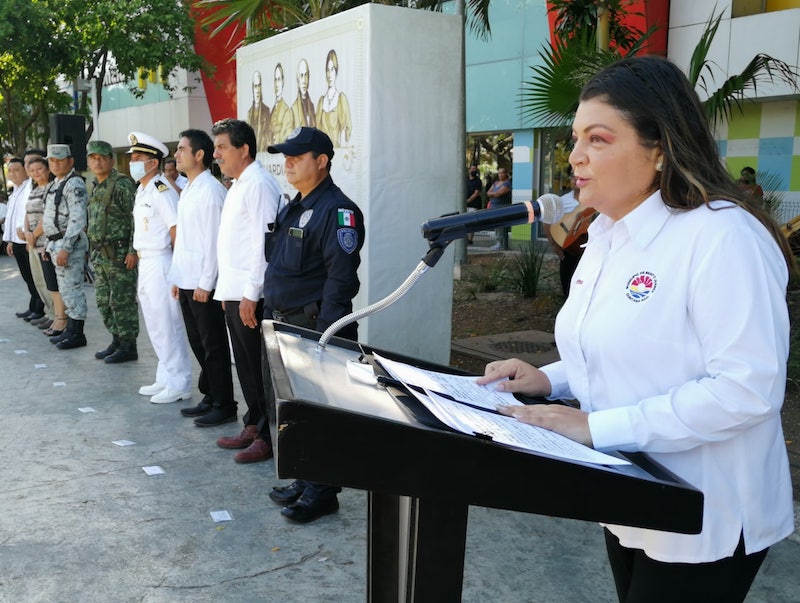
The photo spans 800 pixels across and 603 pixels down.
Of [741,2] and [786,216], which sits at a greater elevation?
[741,2]

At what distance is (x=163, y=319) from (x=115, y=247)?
127 centimetres

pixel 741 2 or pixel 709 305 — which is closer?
pixel 709 305

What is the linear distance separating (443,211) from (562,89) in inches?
64.4

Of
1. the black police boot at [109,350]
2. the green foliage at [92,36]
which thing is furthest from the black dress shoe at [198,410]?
the green foliage at [92,36]

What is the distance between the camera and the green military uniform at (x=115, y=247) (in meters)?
6.73

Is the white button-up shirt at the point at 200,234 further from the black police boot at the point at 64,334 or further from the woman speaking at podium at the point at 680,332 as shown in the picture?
the woman speaking at podium at the point at 680,332

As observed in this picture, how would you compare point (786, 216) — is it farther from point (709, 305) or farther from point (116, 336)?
point (709, 305)

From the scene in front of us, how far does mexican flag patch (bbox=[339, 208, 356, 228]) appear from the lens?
3.78 meters

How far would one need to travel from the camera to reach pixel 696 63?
584 centimetres

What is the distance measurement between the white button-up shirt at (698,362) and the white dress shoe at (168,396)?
474 cm

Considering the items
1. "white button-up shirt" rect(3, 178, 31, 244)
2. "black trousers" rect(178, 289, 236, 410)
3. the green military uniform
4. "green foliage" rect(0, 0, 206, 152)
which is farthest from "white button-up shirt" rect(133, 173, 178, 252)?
"green foliage" rect(0, 0, 206, 152)

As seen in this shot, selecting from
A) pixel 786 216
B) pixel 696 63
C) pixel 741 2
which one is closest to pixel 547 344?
pixel 696 63

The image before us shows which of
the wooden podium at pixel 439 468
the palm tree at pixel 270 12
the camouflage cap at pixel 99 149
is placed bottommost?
the wooden podium at pixel 439 468

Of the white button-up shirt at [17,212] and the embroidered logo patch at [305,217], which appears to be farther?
the white button-up shirt at [17,212]
